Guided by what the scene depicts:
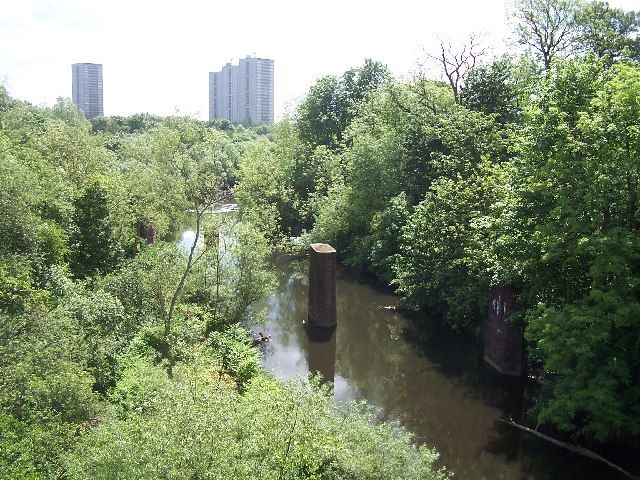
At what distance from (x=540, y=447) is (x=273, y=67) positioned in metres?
136

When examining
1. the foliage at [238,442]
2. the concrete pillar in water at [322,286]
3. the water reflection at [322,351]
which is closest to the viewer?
the foliage at [238,442]

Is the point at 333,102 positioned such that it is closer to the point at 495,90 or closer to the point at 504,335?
the point at 495,90

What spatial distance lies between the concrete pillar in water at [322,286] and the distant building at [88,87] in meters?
142

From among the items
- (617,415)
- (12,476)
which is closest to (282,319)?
(617,415)

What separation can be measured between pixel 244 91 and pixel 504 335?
129520 millimetres

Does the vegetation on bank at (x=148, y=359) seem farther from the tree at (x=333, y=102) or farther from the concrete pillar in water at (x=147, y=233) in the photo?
the tree at (x=333, y=102)

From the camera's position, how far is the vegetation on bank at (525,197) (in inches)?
492

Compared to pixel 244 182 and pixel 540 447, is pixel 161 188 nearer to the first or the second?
pixel 244 182

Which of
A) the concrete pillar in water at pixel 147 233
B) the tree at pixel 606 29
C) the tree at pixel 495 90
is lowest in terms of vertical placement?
the concrete pillar in water at pixel 147 233

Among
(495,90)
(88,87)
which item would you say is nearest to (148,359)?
(495,90)

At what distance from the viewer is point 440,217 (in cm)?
2136

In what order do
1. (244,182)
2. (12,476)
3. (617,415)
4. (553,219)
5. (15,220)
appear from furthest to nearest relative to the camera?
(244,182) < (15,220) < (553,219) < (617,415) < (12,476)

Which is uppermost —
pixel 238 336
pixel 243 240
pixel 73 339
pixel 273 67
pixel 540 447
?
pixel 273 67

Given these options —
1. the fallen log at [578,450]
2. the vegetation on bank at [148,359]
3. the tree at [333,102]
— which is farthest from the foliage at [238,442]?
the tree at [333,102]
